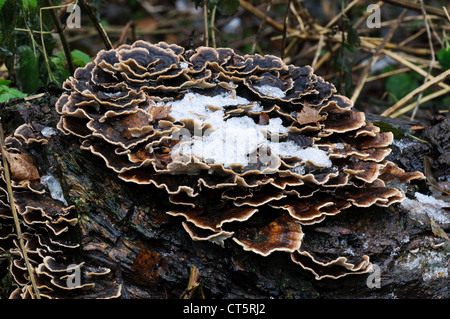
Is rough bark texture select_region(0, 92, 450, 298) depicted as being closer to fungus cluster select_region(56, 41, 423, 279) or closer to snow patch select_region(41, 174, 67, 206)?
snow patch select_region(41, 174, 67, 206)

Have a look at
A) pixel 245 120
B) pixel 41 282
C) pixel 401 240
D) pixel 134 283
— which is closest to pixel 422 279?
pixel 401 240

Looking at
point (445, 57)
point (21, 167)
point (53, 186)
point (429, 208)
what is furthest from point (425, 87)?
point (21, 167)

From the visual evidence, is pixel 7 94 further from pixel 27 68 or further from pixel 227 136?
pixel 227 136

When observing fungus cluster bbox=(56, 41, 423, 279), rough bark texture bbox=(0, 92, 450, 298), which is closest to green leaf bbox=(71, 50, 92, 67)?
fungus cluster bbox=(56, 41, 423, 279)

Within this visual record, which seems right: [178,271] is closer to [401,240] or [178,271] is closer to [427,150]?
[401,240]

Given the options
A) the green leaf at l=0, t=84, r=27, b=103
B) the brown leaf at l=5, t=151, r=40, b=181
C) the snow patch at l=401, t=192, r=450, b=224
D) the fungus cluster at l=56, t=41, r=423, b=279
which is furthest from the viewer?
the green leaf at l=0, t=84, r=27, b=103
